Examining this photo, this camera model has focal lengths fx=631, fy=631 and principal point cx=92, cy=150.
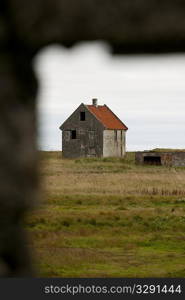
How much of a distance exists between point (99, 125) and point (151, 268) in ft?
165

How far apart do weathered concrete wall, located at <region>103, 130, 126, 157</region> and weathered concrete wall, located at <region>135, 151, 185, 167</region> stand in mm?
6142

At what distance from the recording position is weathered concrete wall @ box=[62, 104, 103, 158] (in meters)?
63.5

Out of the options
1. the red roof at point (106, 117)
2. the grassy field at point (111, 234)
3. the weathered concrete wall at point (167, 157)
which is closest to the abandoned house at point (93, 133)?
the red roof at point (106, 117)

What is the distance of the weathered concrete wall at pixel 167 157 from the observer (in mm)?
58500

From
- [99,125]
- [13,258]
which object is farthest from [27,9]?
[99,125]

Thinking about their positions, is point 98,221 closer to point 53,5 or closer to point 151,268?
point 151,268

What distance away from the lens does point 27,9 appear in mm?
1771

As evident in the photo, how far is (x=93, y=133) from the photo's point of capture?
63.9m

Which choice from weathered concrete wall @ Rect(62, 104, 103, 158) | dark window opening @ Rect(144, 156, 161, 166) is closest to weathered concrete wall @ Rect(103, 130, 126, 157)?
weathered concrete wall @ Rect(62, 104, 103, 158)

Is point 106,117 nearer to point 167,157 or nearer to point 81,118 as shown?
point 81,118

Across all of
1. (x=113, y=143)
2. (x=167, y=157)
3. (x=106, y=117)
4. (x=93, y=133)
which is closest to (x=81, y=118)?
(x=93, y=133)

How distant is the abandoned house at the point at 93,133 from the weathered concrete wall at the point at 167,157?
6.01 metres

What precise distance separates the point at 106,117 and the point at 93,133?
2882mm

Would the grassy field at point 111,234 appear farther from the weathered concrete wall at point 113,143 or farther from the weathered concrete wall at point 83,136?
the weathered concrete wall at point 113,143
